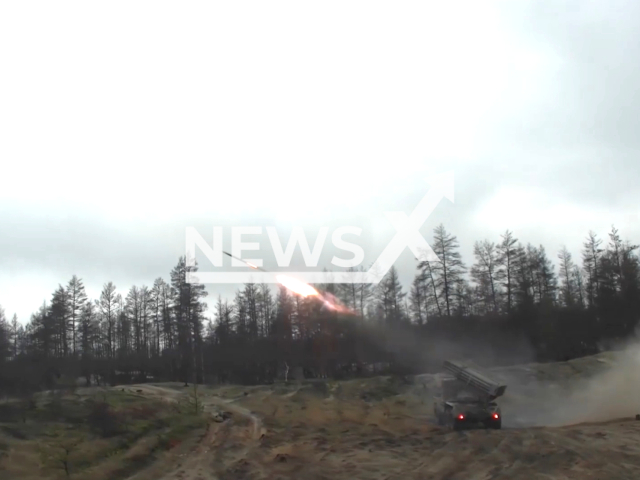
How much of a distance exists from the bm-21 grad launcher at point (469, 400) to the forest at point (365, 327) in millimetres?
14521

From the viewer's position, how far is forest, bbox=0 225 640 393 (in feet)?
152

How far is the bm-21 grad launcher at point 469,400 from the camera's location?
23906 mm

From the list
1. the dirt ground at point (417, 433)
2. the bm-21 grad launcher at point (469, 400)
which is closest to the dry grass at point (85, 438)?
the dirt ground at point (417, 433)

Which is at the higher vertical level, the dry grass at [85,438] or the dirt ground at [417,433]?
the dry grass at [85,438]

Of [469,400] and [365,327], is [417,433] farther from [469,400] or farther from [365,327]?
[365,327]

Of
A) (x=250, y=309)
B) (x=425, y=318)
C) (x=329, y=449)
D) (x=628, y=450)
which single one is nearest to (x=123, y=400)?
(x=329, y=449)

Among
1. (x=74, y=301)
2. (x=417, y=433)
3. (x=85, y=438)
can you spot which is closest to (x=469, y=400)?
(x=417, y=433)

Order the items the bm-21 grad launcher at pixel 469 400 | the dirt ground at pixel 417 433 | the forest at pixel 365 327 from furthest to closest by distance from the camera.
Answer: the forest at pixel 365 327
the bm-21 grad launcher at pixel 469 400
the dirt ground at pixel 417 433

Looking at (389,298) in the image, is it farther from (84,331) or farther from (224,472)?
A: (224,472)

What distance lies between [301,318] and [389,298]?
10365 millimetres

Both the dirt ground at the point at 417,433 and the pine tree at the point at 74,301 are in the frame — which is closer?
the dirt ground at the point at 417,433

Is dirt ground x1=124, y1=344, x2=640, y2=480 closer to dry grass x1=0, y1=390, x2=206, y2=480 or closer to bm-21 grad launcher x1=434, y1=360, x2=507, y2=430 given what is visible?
bm-21 grad launcher x1=434, y1=360, x2=507, y2=430

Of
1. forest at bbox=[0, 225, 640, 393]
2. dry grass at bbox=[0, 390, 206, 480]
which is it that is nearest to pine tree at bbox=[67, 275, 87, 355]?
forest at bbox=[0, 225, 640, 393]

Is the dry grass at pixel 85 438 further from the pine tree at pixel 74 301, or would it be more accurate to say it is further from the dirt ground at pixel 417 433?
the pine tree at pixel 74 301
